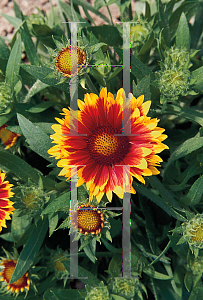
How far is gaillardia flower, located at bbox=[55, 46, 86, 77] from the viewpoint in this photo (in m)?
0.95

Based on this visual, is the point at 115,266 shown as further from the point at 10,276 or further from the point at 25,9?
the point at 25,9

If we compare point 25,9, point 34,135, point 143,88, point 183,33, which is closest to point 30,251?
point 34,135

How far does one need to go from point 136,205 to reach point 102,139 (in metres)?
0.74

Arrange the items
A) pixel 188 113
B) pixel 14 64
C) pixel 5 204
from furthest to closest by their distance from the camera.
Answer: pixel 14 64 < pixel 188 113 < pixel 5 204

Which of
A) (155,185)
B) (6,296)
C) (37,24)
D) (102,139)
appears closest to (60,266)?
(6,296)

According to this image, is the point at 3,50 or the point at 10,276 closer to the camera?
the point at 10,276

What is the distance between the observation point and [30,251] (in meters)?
1.26

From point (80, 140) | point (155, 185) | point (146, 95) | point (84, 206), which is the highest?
point (146, 95)

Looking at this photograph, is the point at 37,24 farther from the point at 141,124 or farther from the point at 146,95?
the point at 141,124

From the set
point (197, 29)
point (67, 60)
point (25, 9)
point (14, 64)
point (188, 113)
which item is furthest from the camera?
point (25, 9)

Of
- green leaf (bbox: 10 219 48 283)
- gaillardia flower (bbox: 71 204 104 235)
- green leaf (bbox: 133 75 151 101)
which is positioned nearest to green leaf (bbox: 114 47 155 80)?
green leaf (bbox: 133 75 151 101)

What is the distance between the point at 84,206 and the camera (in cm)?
104

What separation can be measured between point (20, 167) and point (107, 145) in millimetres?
477

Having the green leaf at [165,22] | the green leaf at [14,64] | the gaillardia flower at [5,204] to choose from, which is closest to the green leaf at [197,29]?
the green leaf at [165,22]
